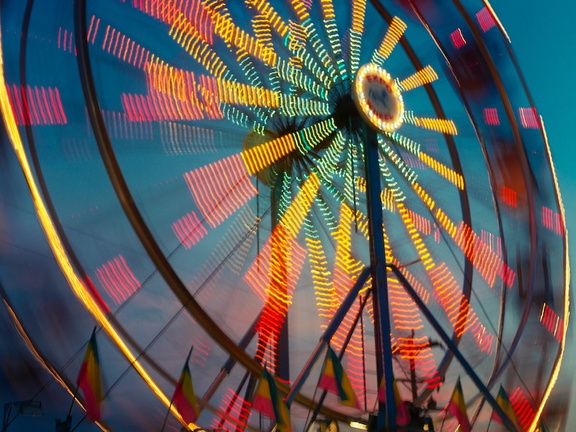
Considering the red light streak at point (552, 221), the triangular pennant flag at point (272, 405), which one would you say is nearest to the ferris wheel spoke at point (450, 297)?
the red light streak at point (552, 221)

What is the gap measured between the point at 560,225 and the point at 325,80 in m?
3.72

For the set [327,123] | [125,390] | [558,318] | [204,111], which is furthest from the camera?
[558,318]

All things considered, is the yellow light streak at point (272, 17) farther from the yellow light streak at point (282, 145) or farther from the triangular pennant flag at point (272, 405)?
the triangular pennant flag at point (272, 405)

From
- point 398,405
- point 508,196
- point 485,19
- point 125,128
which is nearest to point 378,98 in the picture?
point 485,19

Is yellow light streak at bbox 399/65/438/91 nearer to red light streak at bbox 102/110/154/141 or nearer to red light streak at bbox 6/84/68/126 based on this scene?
red light streak at bbox 102/110/154/141

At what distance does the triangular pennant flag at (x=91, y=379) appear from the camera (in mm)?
5285

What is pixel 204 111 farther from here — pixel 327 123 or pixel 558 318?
pixel 558 318

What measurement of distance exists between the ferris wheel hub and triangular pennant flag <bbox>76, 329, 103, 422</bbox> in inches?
159

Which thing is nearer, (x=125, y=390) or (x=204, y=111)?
(x=125, y=390)

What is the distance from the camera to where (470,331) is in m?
9.16

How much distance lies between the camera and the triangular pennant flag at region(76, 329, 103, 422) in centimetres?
529

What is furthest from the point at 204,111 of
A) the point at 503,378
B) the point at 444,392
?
the point at 444,392

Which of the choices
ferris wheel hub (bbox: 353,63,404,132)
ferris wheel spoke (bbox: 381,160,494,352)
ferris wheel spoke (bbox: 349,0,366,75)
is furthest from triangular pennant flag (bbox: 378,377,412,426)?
ferris wheel spoke (bbox: 349,0,366,75)

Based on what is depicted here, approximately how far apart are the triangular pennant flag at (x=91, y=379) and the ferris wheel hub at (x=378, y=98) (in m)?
4.04
